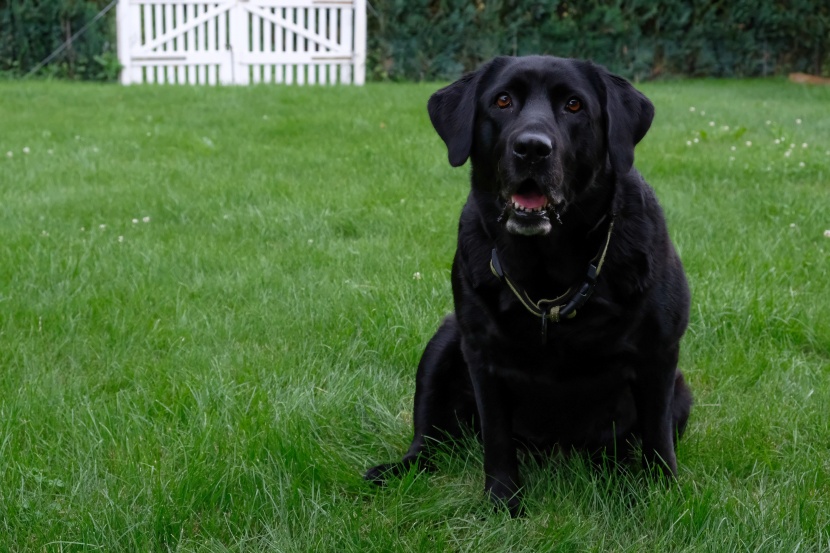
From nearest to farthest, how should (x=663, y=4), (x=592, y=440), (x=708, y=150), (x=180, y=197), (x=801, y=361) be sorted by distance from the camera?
(x=592, y=440)
(x=801, y=361)
(x=180, y=197)
(x=708, y=150)
(x=663, y=4)

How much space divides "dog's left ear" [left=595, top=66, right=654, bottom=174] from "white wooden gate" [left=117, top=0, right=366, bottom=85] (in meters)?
10.1

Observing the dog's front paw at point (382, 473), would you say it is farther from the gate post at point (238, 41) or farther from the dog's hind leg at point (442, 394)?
the gate post at point (238, 41)

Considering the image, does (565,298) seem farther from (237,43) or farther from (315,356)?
(237,43)

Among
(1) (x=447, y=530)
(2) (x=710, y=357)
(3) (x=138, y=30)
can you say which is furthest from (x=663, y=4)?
(1) (x=447, y=530)

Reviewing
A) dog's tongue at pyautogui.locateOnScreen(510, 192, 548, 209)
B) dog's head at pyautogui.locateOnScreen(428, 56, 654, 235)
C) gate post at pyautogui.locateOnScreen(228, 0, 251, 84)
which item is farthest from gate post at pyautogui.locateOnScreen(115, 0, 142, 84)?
dog's tongue at pyautogui.locateOnScreen(510, 192, 548, 209)

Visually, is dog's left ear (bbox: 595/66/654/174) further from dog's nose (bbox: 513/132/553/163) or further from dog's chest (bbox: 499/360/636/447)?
dog's chest (bbox: 499/360/636/447)

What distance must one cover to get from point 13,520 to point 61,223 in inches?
121

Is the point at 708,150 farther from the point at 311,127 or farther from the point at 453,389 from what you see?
the point at 453,389

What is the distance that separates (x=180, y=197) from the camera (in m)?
5.47

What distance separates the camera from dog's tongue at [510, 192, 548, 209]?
7.55ft

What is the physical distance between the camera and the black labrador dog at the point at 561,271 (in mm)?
2309

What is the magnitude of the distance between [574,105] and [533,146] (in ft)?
0.89

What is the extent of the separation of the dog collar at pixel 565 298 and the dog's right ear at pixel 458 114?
0.38 m

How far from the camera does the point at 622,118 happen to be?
2422 millimetres
